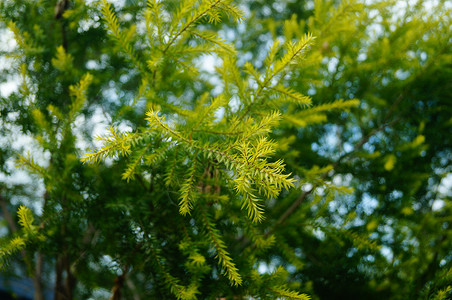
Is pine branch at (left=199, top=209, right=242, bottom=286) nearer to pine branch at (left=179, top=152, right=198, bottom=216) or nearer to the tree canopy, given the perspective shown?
the tree canopy

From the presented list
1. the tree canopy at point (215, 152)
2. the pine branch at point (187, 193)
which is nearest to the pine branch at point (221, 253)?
the tree canopy at point (215, 152)

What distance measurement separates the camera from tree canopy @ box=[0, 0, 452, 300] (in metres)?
1.10

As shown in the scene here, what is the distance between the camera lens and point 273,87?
45.9 inches

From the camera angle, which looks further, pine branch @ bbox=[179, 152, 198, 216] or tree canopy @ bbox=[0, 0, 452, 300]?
tree canopy @ bbox=[0, 0, 452, 300]

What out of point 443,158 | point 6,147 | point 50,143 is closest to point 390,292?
point 443,158

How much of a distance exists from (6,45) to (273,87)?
1.60m

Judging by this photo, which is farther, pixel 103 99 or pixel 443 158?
pixel 443 158

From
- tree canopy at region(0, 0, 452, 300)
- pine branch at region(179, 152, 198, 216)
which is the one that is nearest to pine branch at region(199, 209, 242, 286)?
tree canopy at region(0, 0, 452, 300)

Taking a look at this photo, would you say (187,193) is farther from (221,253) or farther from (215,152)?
(221,253)

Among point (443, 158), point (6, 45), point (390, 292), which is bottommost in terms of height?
point (390, 292)

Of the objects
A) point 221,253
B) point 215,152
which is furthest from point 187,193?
point 221,253

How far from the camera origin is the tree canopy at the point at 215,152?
1.10 m

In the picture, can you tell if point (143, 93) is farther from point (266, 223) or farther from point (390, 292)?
point (390, 292)

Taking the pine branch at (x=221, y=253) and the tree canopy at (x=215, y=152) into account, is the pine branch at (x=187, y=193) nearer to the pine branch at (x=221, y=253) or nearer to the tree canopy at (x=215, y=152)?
the tree canopy at (x=215, y=152)
